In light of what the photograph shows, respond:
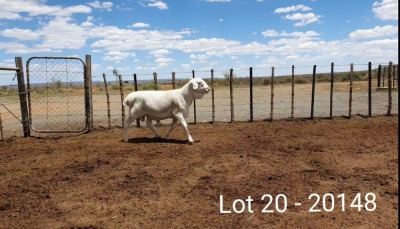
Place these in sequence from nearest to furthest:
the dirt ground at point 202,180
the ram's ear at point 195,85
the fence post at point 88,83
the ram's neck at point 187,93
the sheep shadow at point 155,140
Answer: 1. the dirt ground at point 202,180
2. the ram's ear at point 195,85
3. the ram's neck at point 187,93
4. the sheep shadow at point 155,140
5. the fence post at point 88,83

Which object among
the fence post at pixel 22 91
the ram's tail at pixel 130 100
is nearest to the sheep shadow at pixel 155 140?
the ram's tail at pixel 130 100

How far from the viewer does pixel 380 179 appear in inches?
235

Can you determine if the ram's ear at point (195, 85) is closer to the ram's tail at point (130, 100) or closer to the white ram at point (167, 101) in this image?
the white ram at point (167, 101)

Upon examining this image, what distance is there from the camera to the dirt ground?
476 cm

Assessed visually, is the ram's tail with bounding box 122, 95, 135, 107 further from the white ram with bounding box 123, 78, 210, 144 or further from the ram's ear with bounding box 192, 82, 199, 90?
the ram's ear with bounding box 192, 82, 199, 90

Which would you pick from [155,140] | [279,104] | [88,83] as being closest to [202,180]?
[155,140]

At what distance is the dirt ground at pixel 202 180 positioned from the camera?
476 cm

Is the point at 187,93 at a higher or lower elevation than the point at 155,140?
higher

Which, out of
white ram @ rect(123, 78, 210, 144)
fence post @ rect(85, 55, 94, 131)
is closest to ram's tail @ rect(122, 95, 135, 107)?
white ram @ rect(123, 78, 210, 144)

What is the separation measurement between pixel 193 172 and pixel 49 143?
15.8 feet

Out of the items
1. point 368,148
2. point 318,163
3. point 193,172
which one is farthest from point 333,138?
point 193,172

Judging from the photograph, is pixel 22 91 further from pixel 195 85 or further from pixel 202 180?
pixel 202 180

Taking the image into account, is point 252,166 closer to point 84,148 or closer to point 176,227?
point 176,227

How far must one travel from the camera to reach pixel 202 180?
20.2 feet
